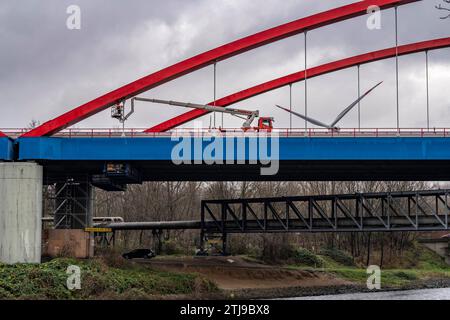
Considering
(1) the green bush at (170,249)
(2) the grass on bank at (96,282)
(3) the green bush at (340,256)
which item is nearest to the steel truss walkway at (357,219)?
(2) the grass on bank at (96,282)

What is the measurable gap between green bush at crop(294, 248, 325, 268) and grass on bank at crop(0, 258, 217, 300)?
27994mm

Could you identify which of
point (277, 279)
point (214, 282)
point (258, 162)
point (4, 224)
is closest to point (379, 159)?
point (258, 162)

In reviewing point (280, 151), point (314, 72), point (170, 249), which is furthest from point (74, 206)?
point (170, 249)

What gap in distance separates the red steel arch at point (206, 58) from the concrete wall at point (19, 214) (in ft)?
11.3

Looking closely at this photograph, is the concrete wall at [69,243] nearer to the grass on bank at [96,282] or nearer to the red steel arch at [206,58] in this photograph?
the grass on bank at [96,282]

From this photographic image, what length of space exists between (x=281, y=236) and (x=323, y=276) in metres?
14.1

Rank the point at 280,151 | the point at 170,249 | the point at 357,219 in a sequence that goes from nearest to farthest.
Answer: the point at 280,151 < the point at 357,219 < the point at 170,249

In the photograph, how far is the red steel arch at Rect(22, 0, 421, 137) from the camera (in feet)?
186

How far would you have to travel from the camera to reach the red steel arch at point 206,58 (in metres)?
56.6

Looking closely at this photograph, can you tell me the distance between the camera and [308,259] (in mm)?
87812

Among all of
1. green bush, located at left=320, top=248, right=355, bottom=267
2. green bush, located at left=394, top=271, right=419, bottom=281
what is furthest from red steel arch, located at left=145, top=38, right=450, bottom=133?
green bush, located at left=320, top=248, right=355, bottom=267

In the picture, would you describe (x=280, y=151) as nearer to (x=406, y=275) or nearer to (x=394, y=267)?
(x=406, y=275)

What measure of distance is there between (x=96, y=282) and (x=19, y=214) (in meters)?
7.88

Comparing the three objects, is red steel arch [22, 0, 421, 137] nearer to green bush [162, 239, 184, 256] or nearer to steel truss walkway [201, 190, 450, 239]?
steel truss walkway [201, 190, 450, 239]
